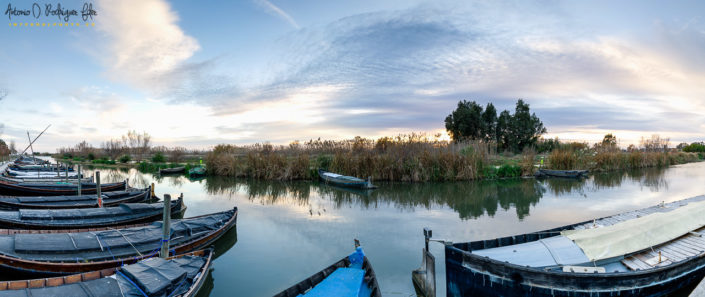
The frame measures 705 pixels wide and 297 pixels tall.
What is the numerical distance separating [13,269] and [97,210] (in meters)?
5.19

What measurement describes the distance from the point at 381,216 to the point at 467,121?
37.7m

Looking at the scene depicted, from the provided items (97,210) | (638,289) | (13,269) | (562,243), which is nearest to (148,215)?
(97,210)

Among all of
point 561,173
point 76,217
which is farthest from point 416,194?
point 76,217

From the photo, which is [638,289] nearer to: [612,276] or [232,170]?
[612,276]

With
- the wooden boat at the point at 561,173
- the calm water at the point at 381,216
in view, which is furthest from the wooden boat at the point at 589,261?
the wooden boat at the point at 561,173

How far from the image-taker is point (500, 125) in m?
48.1

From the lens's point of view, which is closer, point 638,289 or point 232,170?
A: point 638,289

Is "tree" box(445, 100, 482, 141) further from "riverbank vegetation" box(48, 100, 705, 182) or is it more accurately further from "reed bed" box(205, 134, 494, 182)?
"reed bed" box(205, 134, 494, 182)

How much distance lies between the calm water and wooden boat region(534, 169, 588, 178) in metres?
1.49

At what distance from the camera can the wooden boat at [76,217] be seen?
9.25m

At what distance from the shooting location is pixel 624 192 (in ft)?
64.8

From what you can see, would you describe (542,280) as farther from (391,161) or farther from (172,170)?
(172,170)

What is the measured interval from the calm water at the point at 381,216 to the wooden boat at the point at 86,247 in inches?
47.8

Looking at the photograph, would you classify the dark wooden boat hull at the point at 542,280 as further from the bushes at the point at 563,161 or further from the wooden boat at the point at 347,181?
the bushes at the point at 563,161
